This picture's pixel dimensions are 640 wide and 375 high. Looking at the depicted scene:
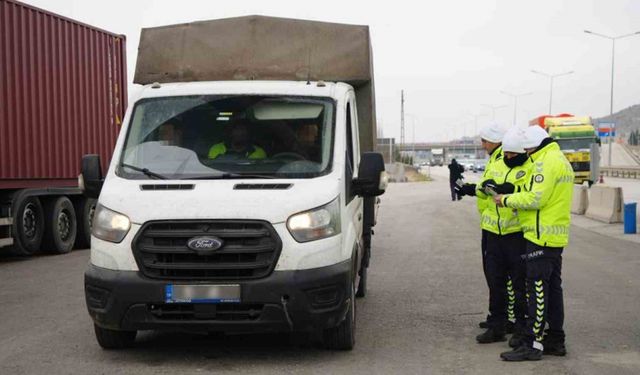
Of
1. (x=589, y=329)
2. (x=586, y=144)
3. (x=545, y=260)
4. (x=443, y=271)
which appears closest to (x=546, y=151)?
(x=545, y=260)

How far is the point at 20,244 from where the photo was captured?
43.1 feet

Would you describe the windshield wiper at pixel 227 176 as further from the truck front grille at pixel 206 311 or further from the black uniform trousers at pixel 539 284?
the black uniform trousers at pixel 539 284

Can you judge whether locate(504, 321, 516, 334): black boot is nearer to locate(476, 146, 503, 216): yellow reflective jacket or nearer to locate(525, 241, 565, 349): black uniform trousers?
locate(525, 241, 565, 349): black uniform trousers

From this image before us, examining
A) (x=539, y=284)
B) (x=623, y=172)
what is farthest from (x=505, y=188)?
(x=623, y=172)

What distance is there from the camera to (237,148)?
654cm

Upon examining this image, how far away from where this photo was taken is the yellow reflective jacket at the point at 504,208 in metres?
6.48

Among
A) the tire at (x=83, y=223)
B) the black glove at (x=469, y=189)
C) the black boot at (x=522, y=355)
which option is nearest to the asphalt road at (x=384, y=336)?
the black boot at (x=522, y=355)

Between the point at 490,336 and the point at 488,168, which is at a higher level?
the point at 488,168

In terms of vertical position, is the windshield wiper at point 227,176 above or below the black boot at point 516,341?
above

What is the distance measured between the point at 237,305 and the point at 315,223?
0.79 metres

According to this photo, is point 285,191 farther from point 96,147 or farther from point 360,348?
point 96,147

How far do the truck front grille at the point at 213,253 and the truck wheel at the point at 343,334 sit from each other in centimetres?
90

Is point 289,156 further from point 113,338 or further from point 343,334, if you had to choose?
point 113,338

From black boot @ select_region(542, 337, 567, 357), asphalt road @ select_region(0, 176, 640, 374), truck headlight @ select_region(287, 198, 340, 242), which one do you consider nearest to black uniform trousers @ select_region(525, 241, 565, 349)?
black boot @ select_region(542, 337, 567, 357)
